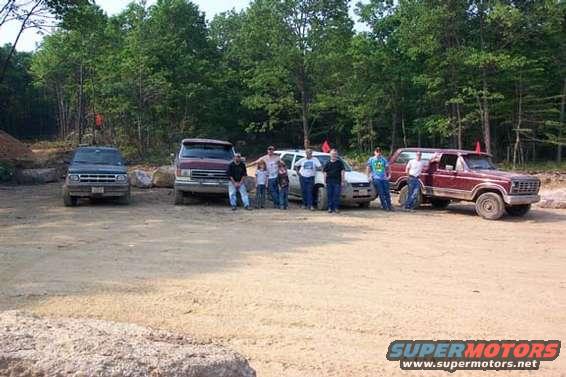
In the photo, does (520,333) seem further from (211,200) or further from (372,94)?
(372,94)

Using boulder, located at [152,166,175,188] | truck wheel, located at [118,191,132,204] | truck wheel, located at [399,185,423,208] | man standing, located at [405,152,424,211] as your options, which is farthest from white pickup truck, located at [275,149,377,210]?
boulder, located at [152,166,175,188]

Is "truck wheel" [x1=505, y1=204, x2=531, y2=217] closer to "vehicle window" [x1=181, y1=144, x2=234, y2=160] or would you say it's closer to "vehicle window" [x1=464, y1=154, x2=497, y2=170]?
"vehicle window" [x1=464, y1=154, x2=497, y2=170]

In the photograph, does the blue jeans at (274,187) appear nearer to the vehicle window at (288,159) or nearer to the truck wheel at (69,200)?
the vehicle window at (288,159)

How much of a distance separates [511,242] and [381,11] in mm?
32249

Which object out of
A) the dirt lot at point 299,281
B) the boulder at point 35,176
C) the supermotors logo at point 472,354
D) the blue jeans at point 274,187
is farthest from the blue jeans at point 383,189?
the boulder at point 35,176

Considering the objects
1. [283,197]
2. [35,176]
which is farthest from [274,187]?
[35,176]

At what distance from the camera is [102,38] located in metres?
38.8

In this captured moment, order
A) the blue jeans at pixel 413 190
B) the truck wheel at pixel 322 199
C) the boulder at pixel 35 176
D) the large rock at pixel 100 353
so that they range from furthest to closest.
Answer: the boulder at pixel 35 176 → the blue jeans at pixel 413 190 → the truck wheel at pixel 322 199 → the large rock at pixel 100 353

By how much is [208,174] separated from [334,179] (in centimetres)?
367

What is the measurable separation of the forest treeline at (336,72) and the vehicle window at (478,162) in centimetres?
1389

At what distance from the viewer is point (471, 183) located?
14.7m

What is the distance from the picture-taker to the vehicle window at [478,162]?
15.1 meters

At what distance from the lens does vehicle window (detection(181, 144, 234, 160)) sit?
15891 millimetres

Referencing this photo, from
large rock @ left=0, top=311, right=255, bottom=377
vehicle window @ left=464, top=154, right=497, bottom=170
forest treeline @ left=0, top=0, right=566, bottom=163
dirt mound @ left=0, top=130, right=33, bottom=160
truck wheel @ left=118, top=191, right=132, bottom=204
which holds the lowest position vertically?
truck wheel @ left=118, top=191, right=132, bottom=204
